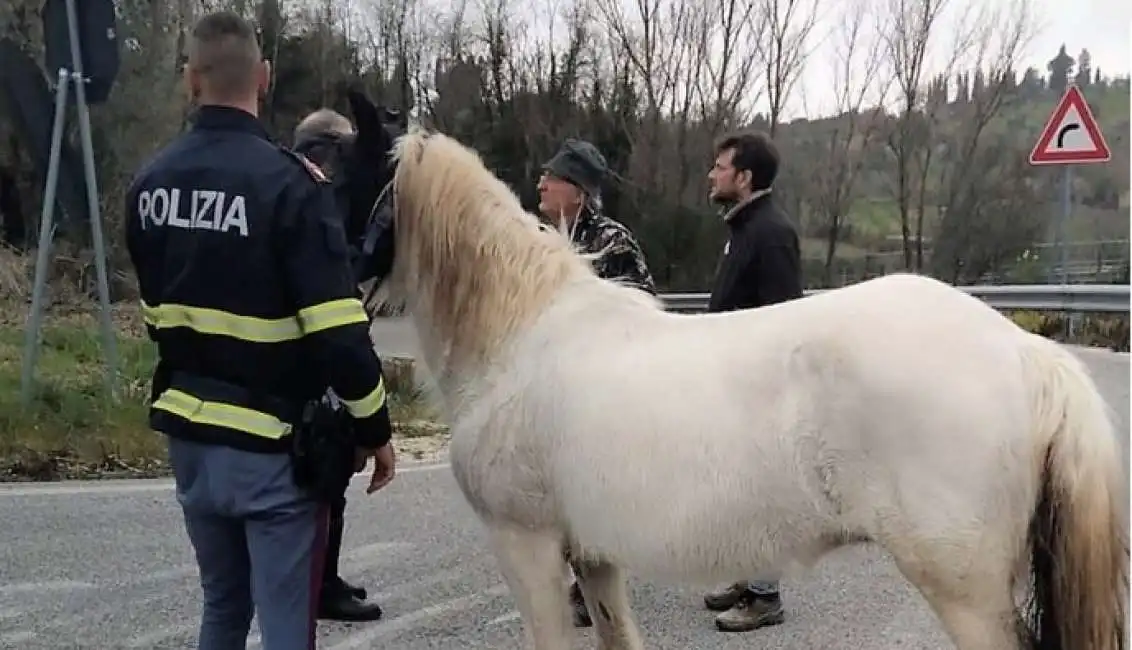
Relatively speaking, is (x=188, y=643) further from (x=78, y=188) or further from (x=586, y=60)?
(x=586, y=60)

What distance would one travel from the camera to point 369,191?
3594 millimetres

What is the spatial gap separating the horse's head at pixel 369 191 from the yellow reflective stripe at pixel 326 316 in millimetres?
980

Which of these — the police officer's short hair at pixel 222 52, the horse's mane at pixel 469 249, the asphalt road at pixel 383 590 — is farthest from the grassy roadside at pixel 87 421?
the police officer's short hair at pixel 222 52

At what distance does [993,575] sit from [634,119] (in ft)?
70.6

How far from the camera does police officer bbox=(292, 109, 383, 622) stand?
4238 millimetres

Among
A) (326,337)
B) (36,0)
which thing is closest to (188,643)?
(326,337)

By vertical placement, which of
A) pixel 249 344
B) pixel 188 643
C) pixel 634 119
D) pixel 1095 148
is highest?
pixel 634 119

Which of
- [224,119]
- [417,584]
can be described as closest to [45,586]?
[417,584]

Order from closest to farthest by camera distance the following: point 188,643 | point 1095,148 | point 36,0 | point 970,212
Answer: point 188,643 < point 1095,148 < point 36,0 < point 970,212

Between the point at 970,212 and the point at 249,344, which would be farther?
the point at 970,212

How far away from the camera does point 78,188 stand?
1340cm

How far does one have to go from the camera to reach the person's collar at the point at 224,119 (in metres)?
2.62

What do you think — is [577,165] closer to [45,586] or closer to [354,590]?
[354,590]

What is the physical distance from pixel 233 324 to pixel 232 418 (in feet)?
0.77
